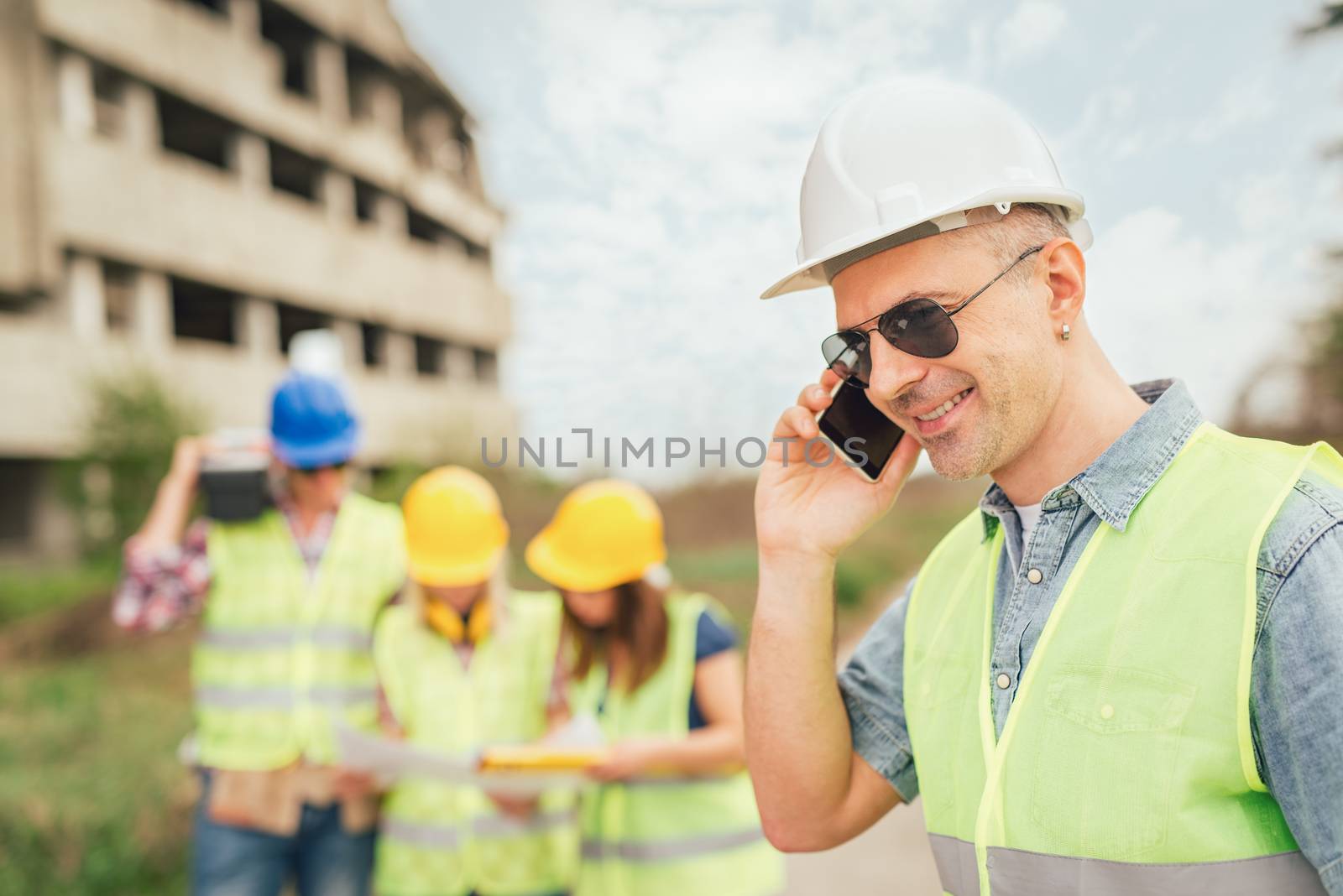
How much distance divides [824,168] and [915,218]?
22cm

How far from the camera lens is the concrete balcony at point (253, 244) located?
20359 mm

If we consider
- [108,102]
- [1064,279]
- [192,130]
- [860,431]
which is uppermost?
[192,130]

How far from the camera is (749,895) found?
10.4ft

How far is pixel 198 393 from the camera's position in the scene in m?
22.2

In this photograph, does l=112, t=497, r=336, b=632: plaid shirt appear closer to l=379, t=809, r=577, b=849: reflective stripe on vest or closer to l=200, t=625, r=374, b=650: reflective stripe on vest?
l=200, t=625, r=374, b=650: reflective stripe on vest

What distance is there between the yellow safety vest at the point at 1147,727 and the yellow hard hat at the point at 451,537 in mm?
2396

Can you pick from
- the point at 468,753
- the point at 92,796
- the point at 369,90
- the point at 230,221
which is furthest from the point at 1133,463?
the point at 369,90

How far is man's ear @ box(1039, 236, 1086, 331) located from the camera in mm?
1666

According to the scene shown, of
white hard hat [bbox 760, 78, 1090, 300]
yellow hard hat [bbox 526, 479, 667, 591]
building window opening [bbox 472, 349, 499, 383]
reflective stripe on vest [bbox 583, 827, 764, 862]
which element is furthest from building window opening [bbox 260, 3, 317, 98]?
white hard hat [bbox 760, 78, 1090, 300]

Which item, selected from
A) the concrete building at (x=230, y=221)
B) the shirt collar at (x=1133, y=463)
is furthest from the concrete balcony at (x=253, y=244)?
the shirt collar at (x=1133, y=463)

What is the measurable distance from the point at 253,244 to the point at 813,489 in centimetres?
2537

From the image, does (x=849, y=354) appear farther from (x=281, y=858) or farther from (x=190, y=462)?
(x=190, y=462)

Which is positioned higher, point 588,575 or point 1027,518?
point 1027,518

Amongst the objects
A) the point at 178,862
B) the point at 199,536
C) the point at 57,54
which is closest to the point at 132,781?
the point at 178,862
